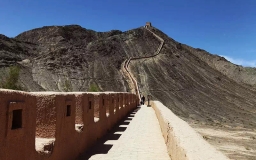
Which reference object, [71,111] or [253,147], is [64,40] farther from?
[71,111]

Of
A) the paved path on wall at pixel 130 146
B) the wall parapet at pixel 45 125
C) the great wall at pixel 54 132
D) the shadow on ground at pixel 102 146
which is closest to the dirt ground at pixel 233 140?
the paved path on wall at pixel 130 146

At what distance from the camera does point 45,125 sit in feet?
18.9

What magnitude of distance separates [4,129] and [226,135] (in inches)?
1115

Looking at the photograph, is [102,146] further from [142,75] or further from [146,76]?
[142,75]

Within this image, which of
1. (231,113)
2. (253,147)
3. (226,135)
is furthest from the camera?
(231,113)

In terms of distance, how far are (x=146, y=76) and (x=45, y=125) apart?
50.4 m

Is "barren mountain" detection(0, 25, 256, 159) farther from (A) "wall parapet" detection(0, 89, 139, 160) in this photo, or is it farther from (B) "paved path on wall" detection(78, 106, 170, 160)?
(A) "wall parapet" detection(0, 89, 139, 160)

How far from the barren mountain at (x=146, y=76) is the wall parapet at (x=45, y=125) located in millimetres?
25004

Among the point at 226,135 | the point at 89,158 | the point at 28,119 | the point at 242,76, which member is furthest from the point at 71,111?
the point at 242,76

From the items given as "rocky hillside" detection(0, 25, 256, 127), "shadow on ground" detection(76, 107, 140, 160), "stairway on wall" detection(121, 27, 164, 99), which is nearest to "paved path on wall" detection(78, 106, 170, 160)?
"shadow on ground" detection(76, 107, 140, 160)

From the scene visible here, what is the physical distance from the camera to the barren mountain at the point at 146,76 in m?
43.9

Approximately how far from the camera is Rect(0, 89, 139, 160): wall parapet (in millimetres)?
3973

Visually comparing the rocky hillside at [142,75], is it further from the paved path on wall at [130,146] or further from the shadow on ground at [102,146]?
the shadow on ground at [102,146]

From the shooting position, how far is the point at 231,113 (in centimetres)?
4469
